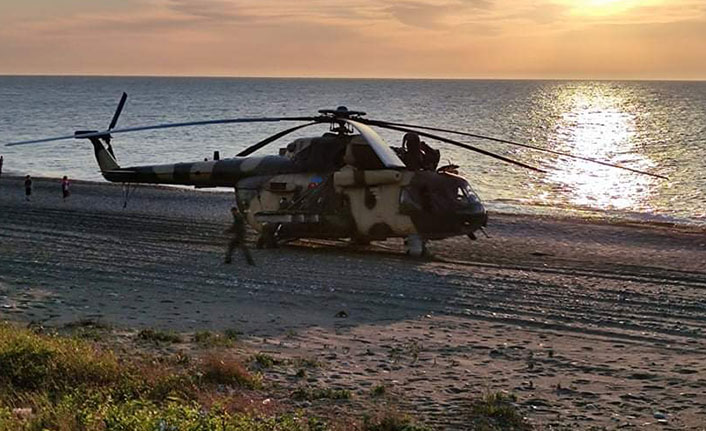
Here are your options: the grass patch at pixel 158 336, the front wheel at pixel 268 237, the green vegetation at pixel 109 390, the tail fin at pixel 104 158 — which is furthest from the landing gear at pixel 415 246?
the green vegetation at pixel 109 390

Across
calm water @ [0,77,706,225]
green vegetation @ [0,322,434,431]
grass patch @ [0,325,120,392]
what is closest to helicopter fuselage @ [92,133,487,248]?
green vegetation @ [0,322,434,431]

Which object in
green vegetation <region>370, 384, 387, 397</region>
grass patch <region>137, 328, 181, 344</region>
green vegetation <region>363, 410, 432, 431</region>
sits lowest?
grass patch <region>137, 328, 181, 344</region>

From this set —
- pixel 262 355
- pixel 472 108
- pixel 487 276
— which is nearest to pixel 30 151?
pixel 487 276

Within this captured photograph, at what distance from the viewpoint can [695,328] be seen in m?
13.7

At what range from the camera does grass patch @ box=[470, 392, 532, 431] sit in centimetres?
903

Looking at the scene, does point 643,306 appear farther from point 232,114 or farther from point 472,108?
point 472,108

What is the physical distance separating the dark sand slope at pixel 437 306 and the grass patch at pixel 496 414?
196 millimetres

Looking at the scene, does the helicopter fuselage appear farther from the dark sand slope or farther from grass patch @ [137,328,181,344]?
grass patch @ [137,328,181,344]

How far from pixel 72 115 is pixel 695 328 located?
118m

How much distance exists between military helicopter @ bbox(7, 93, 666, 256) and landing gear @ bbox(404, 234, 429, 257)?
2 cm

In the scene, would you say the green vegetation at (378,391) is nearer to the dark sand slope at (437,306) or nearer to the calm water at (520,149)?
the dark sand slope at (437,306)

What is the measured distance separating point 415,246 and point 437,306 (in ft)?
14.6

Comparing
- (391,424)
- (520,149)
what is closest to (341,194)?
(391,424)

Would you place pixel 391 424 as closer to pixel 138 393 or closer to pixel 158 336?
pixel 138 393
